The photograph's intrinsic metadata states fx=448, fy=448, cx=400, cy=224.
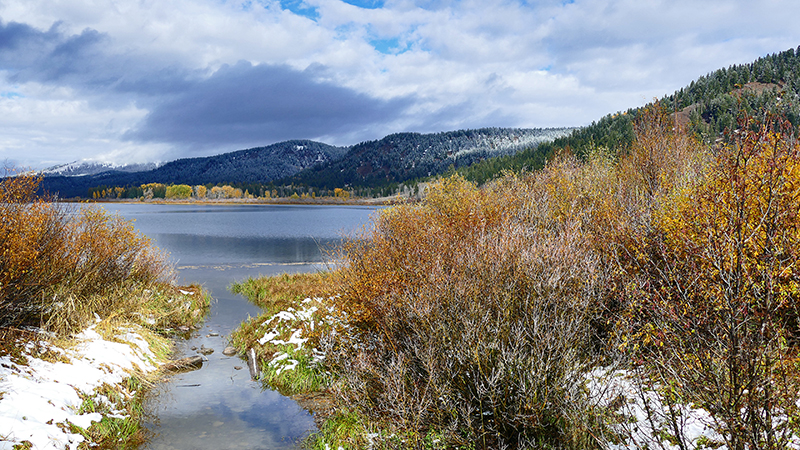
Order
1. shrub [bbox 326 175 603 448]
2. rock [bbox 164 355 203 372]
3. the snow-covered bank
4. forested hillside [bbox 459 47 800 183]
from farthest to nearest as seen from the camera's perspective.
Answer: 1. forested hillside [bbox 459 47 800 183]
2. rock [bbox 164 355 203 372]
3. the snow-covered bank
4. shrub [bbox 326 175 603 448]

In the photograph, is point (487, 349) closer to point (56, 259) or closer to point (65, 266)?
point (56, 259)

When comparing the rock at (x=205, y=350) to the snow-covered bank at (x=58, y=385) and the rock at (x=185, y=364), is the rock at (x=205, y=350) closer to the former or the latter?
the rock at (x=185, y=364)

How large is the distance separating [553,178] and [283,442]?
1996 centimetres

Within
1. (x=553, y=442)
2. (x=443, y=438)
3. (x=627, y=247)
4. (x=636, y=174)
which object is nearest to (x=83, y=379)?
(x=443, y=438)

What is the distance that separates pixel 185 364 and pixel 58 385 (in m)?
4.75

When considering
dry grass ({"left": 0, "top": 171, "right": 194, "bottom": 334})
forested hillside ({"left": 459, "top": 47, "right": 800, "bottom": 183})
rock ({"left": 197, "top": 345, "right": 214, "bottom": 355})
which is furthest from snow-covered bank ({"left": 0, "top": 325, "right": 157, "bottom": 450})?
forested hillside ({"left": 459, "top": 47, "right": 800, "bottom": 183})

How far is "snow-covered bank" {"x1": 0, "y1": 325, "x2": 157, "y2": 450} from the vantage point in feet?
28.3

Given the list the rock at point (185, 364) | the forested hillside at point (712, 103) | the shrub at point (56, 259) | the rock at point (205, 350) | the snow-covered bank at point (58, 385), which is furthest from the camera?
the forested hillside at point (712, 103)

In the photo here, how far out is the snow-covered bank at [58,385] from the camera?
864 centimetres

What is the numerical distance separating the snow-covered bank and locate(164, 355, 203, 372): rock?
2.40 feet

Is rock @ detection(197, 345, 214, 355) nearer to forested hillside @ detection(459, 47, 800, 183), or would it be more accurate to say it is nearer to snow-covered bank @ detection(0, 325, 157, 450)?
snow-covered bank @ detection(0, 325, 157, 450)

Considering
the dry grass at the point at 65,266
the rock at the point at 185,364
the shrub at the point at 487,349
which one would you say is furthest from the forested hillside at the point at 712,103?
the shrub at the point at 487,349

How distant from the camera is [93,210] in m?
18.8

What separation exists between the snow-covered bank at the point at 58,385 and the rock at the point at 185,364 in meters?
0.73
